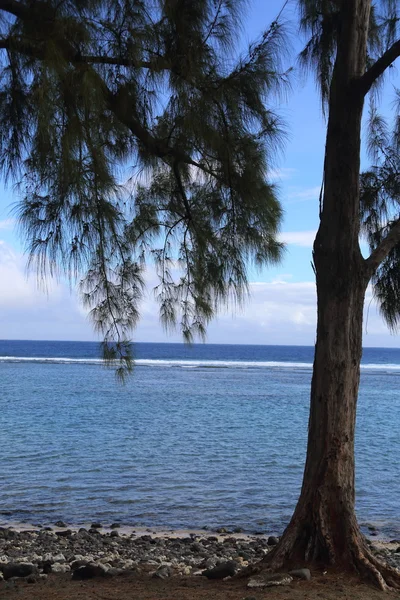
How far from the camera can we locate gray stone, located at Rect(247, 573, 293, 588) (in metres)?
4.75

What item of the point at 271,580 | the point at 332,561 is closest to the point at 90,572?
the point at 271,580

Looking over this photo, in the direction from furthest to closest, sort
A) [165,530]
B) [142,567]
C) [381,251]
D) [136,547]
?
1. [165,530]
2. [136,547]
3. [142,567]
4. [381,251]

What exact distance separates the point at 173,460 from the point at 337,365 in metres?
9.88

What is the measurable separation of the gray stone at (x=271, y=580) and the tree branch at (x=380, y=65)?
3.46m

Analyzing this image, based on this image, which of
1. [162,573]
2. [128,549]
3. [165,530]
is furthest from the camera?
[165,530]

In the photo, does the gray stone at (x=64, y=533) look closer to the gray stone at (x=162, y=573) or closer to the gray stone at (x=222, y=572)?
the gray stone at (x=162, y=573)

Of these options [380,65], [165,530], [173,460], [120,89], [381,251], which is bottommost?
[165,530]

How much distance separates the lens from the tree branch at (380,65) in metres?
5.29

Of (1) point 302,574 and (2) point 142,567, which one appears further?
(2) point 142,567

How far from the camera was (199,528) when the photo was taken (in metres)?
9.70

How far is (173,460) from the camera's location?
1456 centimetres

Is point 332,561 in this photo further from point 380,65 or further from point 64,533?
point 64,533

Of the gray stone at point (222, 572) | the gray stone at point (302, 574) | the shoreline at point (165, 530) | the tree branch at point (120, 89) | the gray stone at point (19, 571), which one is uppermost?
the tree branch at point (120, 89)

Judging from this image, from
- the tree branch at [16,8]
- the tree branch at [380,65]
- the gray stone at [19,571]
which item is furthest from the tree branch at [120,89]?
the gray stone at [19,571]
